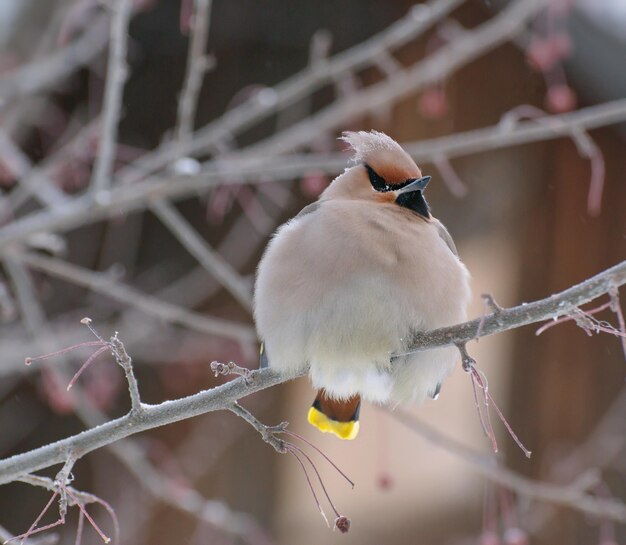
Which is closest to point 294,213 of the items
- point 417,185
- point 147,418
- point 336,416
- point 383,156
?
point 336,416

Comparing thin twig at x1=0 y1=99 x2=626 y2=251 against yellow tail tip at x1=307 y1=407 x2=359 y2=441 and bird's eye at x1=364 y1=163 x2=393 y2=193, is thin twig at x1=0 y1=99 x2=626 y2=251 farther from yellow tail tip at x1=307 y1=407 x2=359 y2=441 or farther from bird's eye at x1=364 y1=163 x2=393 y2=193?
yellow tail tip at x1=307 y1=407 x2=359 y2=441

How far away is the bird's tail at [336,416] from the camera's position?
2432mm

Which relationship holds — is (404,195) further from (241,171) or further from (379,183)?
(241,171)

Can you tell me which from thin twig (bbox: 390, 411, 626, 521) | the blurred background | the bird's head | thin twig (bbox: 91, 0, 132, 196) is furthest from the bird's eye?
the blurred background

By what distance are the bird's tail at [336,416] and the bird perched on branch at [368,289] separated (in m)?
0.17

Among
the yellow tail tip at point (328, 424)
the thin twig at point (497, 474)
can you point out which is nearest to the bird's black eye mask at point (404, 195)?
the yellow tail tip at point (328, 424)

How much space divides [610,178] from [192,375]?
2.56m

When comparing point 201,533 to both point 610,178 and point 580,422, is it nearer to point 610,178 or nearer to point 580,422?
point 580,422

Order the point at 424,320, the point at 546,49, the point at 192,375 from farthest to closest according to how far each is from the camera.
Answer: the point at 192,375, the point at 546,49, the point at 424,320

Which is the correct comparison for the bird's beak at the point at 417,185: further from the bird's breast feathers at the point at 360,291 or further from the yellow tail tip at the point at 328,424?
the yellow tail tip at the point at 328,424

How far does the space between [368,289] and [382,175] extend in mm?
277

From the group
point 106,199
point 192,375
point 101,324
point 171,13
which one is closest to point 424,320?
point 106,199

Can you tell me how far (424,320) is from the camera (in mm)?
2064

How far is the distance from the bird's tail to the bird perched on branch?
0.17 metres
